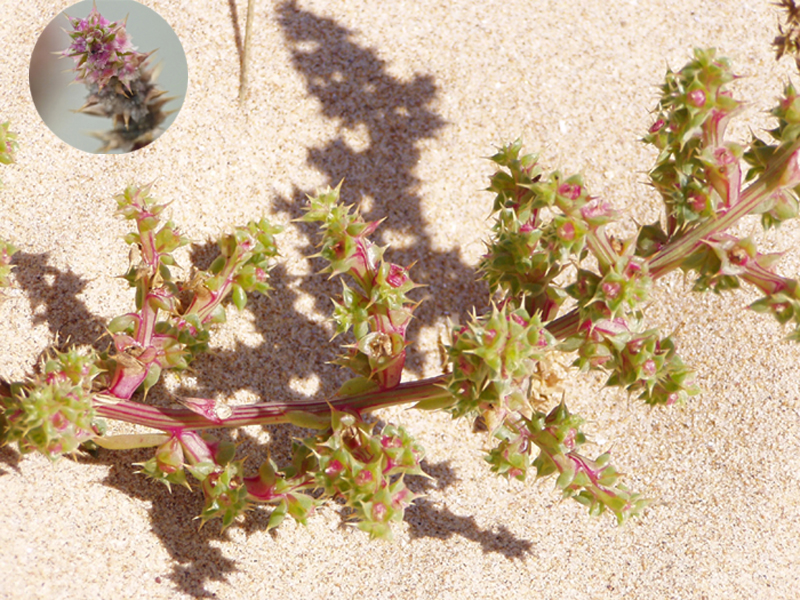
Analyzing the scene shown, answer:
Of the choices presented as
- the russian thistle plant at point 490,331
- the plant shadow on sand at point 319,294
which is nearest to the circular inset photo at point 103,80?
the plant shadow on sand at point 319,294

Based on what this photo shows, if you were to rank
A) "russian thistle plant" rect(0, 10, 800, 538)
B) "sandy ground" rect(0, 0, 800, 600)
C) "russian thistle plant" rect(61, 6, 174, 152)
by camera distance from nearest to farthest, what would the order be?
"russian thistle plant" rect(0, 10, 800, 538) < "sandy ground" rect(0, 0, 800, 600) < "russian thistle plant" rect(61, 6, 174, 152)

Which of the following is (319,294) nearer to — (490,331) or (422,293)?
(422,293)

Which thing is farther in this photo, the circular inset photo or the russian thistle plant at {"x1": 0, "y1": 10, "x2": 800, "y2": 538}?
the circular inset photo

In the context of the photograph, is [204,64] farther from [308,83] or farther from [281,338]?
[281,338]

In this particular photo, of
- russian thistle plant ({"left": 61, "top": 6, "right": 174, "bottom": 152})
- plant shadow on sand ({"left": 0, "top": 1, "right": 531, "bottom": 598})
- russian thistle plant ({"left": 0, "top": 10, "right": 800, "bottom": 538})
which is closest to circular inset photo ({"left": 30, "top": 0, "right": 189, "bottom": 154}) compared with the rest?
russian thistle plant ({"left": 61, "top": 6, "right": 174, "bottom": 152})

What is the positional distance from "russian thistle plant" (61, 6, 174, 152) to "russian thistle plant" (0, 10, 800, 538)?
584mm

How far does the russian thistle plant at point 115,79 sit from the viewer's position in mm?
2258

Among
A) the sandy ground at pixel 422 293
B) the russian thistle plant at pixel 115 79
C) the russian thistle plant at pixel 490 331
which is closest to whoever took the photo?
the russian thistle plant at pixel 490 331

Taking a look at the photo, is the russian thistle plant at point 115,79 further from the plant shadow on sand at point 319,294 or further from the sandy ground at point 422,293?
the plant shadow on sand at point 319,294

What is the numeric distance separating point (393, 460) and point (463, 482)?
1.93 feet

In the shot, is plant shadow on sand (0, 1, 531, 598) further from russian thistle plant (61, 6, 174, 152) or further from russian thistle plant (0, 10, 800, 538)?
russian thistle plant (61, 6, 174, 152)

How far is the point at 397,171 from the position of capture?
2432 mm

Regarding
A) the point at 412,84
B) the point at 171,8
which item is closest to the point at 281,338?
the point at 412,84

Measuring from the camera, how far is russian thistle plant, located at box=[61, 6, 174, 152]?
2258mm
